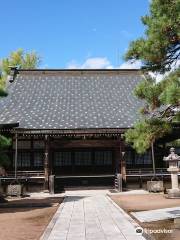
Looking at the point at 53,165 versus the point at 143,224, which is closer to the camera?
the point at 143,224

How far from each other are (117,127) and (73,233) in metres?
13.6

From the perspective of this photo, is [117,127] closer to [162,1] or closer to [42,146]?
[42,146]

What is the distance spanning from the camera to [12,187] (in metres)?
21.1

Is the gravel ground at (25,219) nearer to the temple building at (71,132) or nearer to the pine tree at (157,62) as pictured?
the pine tree at (157,62)

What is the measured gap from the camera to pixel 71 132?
2294 cm

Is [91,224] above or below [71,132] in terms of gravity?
below

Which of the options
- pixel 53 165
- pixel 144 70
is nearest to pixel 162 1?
pixel 144 70

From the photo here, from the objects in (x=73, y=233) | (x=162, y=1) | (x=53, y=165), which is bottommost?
(x=73, y=233)

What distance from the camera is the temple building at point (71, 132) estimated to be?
23250 millimetres

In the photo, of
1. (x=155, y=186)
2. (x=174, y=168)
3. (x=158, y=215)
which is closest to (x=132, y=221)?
(x=158, y=215)

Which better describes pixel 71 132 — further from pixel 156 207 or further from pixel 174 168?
pixel 156 207

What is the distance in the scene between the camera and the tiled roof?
2406cm

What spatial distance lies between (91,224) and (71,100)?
16.4 metres

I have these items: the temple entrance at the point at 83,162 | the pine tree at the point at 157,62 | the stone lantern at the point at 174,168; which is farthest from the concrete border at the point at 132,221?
the temple entrance at the point at 83,162
